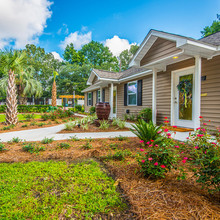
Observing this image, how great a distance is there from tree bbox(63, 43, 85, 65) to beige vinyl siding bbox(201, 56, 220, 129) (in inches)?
1225

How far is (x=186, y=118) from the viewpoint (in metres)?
5.61

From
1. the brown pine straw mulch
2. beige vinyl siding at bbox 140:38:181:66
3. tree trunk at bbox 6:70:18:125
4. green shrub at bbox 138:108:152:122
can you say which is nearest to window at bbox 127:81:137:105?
green shrub at bbox 138:108:152:122

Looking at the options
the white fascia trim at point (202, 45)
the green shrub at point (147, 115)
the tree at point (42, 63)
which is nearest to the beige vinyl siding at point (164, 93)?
the green shrub at point (147, 115)

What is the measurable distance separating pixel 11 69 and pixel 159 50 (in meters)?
6.39

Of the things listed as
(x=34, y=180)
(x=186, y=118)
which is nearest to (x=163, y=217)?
(x=34, y=180)

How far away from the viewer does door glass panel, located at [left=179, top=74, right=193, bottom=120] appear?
541 cm

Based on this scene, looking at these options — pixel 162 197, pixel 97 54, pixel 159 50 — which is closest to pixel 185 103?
pixel 159 50

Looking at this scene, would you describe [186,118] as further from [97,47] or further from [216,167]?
[97,47]

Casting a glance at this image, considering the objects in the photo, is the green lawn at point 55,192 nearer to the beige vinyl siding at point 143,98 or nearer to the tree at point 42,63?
the beige vinyl siding at point 143,98

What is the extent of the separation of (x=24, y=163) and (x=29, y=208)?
140 centimetres

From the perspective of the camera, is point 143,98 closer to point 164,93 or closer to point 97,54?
point 164,93

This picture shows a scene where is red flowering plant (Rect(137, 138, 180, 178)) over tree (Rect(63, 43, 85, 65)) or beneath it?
beneath

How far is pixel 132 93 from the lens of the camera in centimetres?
893

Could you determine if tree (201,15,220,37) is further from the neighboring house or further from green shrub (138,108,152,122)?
green shrub (138,108,152,122)
